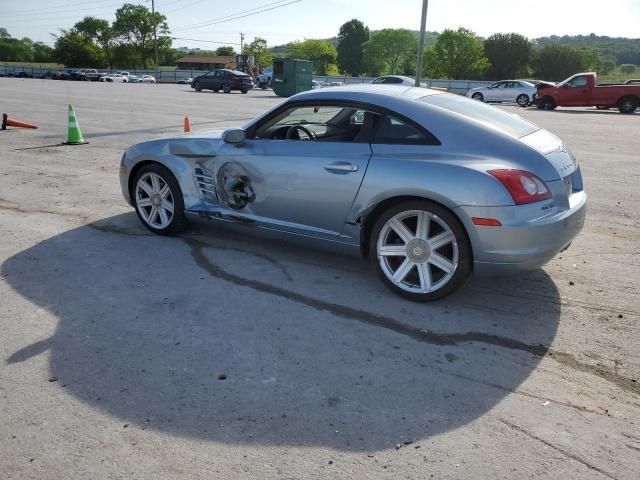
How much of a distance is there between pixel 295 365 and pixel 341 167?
1.67m

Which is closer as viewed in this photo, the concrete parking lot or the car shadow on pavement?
the concrete parking lot

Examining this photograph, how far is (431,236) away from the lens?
12.7 ft

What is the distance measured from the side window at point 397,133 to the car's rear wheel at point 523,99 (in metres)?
28.7

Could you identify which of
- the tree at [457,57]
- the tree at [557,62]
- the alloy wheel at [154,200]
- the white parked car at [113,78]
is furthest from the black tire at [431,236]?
the tree at [457,57]

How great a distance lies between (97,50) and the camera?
111812mm

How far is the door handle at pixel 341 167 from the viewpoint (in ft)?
13.3

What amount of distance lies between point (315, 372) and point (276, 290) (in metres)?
1.22

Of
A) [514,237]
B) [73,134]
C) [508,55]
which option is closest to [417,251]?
[514,237]

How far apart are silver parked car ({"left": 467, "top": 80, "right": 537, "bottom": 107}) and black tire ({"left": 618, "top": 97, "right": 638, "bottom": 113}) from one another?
21.3ft

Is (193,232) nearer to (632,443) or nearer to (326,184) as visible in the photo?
(326,184)

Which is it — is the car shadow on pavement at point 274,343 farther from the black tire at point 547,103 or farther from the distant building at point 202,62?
the distant building at point 202,62

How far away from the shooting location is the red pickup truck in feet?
76.6

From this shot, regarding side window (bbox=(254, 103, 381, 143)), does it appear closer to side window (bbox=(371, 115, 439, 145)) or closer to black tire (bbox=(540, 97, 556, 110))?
side window (bbox=(371, 115, 439, 145))

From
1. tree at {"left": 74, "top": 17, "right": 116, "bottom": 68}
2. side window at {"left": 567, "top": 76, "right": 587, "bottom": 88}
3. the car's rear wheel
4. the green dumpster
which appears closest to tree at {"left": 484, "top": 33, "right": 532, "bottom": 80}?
the car's rear wheel
